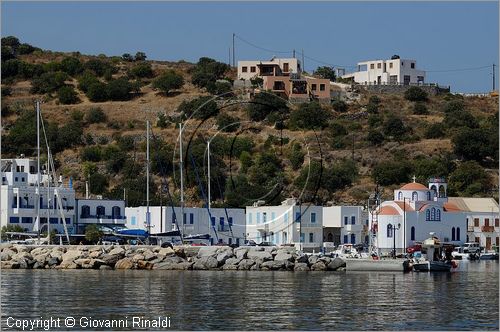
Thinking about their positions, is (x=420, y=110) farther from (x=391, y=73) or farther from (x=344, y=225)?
(x=344, y=225)

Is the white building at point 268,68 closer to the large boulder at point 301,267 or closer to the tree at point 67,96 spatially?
the tree at point 67,96

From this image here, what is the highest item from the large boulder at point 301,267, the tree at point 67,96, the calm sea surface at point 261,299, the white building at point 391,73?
the white building at point 391,73

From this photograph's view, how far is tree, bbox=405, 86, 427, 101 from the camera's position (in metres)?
138

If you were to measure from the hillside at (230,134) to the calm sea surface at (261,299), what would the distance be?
34.7 metres

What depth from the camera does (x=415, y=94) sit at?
13762 centimetres

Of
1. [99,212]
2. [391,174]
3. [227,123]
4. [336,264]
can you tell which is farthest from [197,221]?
[227,123]

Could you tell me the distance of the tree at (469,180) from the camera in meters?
105

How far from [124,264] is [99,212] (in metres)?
17.5

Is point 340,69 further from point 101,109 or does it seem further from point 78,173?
point 78,173

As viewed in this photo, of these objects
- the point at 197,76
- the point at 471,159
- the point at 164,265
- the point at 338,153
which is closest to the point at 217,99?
the point at 197,76

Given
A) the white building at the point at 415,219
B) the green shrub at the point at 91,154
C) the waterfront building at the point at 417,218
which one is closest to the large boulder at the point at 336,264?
the waterfront building at the point at 417,218

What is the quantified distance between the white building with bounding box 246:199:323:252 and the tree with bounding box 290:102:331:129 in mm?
37516

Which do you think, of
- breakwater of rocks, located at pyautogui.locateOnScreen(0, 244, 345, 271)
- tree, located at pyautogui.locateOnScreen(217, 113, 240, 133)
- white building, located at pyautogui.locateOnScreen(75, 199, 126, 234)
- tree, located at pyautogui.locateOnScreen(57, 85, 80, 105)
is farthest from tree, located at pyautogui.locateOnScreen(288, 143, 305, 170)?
breakwater of rocks, located at pyautogui.locateOnScreen(0, 244, 345, 271)

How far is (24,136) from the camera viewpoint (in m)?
117
